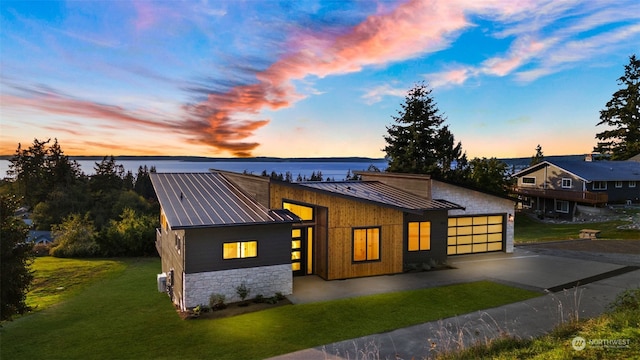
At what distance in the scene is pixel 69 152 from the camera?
62.3m

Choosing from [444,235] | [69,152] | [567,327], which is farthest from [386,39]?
[69,152]

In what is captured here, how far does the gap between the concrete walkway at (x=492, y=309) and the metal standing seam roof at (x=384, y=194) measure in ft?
9.73

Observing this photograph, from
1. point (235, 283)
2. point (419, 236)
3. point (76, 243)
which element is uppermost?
point (419, 236)

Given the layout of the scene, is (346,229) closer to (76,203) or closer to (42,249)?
(42,249)

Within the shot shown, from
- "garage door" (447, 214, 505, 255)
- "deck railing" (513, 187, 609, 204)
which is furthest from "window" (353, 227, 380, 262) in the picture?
"deck railing" (513, 187, 609, 204)

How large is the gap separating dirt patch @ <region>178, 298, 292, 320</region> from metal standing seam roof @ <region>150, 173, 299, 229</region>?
267 cm

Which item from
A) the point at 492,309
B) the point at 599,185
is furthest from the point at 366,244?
the point at 599,185

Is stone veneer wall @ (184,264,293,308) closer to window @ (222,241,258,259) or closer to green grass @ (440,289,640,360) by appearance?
window @ (222,241,258,259)

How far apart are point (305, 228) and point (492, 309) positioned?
7.54m

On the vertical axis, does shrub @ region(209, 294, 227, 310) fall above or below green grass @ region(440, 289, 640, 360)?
below

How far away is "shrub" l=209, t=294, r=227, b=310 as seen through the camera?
1152 centimetres

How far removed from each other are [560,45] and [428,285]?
21590mm

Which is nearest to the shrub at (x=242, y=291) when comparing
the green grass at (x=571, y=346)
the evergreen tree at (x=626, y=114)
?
the green grass at (x=571, y=346)

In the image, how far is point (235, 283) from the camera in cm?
1196
